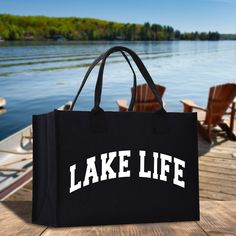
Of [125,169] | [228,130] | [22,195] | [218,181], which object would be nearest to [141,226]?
[125,169]

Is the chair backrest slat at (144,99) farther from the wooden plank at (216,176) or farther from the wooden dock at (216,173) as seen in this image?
the wooden plank at (216,176)

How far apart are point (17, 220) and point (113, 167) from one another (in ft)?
1.24

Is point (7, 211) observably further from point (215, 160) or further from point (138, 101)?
point (138, 101)

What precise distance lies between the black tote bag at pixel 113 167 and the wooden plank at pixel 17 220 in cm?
4

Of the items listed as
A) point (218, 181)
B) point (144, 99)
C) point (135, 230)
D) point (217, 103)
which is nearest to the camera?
point (135, 230)

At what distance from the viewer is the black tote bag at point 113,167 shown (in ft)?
3.70

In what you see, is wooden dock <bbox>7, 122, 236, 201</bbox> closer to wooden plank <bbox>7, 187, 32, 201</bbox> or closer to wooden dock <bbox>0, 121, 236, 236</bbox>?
wooden plank <bbox>7, 187, 32, 201</bbox>

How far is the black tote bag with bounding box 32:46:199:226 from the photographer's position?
1.13 meters

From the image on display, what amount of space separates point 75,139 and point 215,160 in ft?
→ 15.0

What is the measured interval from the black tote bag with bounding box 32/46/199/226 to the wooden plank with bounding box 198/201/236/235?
6 centimetres

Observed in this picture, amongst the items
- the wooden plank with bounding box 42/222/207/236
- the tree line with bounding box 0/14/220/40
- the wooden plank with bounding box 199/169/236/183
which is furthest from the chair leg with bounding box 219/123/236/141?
the tree line with bounding box 0/14/220/40

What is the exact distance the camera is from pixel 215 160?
5.36 metres

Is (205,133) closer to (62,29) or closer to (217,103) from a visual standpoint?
(217,103)

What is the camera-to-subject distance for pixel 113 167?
45.4 inches
